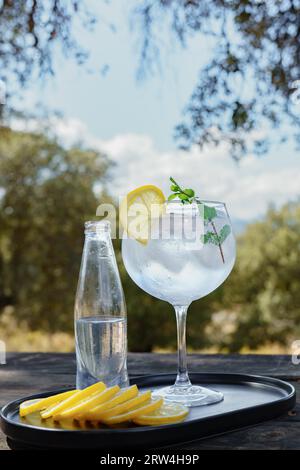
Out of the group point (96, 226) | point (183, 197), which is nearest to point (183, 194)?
point (183, 197)

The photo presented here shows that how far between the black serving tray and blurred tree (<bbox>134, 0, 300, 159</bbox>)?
2222 mm

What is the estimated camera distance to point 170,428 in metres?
0.68

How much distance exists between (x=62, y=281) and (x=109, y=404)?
7.88 metres

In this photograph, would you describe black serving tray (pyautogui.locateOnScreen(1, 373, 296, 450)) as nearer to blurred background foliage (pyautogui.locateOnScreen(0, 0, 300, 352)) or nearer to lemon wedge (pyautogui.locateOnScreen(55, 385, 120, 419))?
lemon wedge (pyautogui.locateOnScreen(55, 385, 120, 419))

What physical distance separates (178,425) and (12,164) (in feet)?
27.5

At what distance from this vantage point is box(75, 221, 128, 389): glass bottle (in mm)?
900

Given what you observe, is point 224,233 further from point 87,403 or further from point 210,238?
Answer: point 87,403

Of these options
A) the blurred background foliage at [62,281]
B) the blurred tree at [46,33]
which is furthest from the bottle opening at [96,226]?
the blurred background foliage at [62,281]

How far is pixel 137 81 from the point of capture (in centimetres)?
331

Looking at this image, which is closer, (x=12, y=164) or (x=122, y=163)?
(x=12, y=164)

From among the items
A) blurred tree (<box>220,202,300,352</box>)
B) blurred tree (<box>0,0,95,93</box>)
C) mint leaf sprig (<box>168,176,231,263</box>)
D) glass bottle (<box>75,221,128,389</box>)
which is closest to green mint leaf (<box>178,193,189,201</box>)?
mint leaf sprig (<box>168,176,231,263</box>)

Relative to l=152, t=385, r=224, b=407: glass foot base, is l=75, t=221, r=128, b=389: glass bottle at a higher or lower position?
higher
